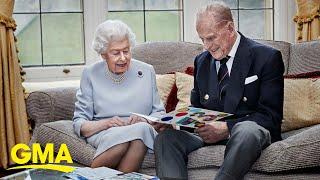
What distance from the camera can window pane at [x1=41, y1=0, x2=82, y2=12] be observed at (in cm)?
368

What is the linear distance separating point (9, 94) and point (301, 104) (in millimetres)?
1764

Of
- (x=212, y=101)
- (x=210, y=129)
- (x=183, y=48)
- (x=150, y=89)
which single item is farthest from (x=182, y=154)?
(x=183, y=48)

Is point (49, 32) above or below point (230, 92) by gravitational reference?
above

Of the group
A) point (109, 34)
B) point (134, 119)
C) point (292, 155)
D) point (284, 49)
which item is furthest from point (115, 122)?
point (284, 49)

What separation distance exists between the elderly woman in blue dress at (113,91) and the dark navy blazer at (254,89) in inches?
12.4

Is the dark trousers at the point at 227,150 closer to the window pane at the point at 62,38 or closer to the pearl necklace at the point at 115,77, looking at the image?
the pearl necklace at the point at 115,77

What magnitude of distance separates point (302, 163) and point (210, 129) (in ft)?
1.29

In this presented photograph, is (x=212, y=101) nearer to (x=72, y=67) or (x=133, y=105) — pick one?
(x=133, y=105)

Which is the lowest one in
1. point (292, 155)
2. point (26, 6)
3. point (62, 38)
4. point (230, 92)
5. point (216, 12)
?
point (292, 155)

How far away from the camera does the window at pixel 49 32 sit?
12.0 feet

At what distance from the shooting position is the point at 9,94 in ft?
10.7

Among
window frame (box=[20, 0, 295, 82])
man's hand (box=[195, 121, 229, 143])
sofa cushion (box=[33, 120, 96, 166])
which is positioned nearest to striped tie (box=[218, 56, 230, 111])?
man's hand (box=[195, 121, 229, 143])

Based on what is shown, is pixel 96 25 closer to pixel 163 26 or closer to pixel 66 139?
pixel 163 26

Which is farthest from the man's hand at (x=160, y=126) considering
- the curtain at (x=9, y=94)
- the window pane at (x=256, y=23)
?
the window pane at (x=256, y=23)
